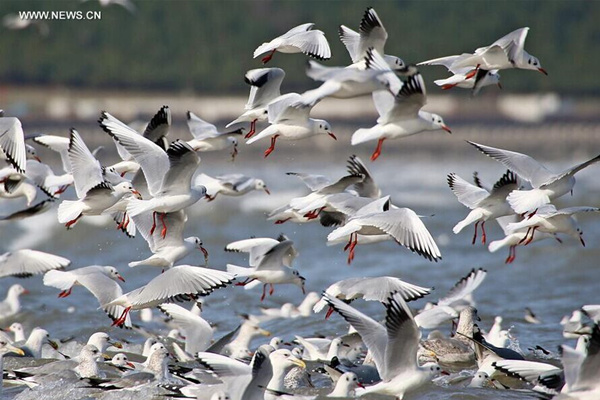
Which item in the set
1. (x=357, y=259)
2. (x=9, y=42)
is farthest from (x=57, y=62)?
(x=357, y=259)

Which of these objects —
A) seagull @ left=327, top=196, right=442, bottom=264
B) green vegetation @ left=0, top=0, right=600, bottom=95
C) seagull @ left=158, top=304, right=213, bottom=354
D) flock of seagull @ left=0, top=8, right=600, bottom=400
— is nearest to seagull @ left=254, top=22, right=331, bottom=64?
flock of seagull @ left=0, top=8, right=600, bottom=400

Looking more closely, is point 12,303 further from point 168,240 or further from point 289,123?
point 289,123

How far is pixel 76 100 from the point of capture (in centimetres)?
6550

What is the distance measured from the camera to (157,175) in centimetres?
863

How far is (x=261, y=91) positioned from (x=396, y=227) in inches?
83.8

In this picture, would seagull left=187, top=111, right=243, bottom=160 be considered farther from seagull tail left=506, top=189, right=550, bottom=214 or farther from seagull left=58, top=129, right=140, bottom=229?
seagull tail left=506, top=189, right=550, bottom=214

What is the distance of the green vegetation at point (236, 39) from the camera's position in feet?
234

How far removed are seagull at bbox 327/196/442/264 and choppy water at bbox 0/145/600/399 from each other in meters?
1.20

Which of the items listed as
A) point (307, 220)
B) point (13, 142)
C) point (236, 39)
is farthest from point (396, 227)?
point (236, 39)

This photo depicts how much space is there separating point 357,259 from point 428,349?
8.05 metres

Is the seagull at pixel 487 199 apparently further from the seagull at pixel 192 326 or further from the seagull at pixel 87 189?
the seagull at pixel 87 189

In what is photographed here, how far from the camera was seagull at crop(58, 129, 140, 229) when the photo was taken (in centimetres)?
883

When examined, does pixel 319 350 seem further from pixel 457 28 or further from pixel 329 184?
pixel 457 28

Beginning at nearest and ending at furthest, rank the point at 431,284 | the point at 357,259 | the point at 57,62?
the point at 431,284 < the point at 357,259 < the point at 57,62
